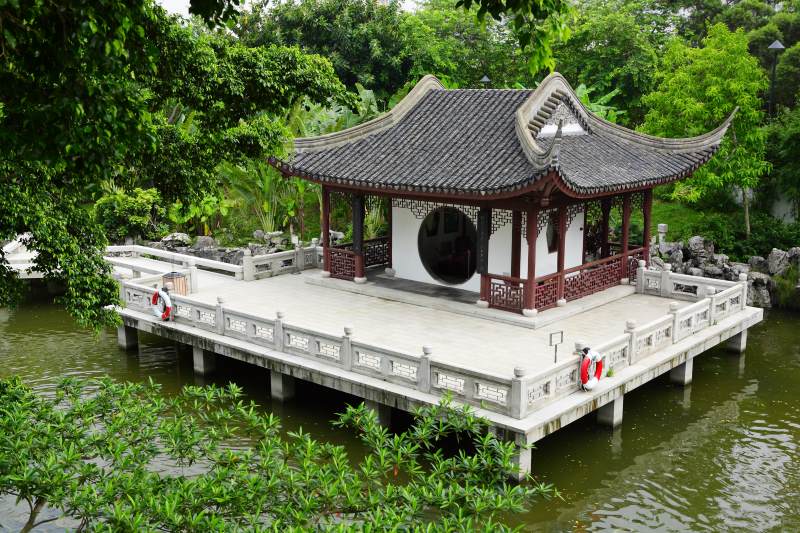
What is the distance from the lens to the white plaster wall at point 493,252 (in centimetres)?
1709

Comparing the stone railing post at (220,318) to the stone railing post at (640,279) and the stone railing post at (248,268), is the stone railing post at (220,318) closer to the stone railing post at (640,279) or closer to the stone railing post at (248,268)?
the stone railing post at (248,268)

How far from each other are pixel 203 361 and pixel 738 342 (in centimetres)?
1135

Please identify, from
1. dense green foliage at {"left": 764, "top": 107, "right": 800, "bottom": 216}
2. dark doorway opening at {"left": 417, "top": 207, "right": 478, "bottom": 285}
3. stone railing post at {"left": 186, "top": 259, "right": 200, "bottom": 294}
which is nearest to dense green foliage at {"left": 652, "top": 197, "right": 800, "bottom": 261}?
dense green foliage at {"left": 764, "top": 107, "right": 800, "bottom": 216}

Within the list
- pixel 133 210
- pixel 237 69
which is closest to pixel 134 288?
pixel 237 69

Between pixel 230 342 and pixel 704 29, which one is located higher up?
pixel 704 29

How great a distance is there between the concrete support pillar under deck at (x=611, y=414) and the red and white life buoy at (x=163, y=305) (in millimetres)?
8523

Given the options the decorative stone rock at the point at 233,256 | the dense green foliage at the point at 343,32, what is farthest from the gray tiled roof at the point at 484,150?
the dense green foliage at the point at 343,32

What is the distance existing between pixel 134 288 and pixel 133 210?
9878 millimetres

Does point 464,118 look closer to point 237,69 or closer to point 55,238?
point 237,69

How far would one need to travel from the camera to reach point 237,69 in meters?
11.7

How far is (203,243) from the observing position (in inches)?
1061

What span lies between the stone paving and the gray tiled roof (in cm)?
253

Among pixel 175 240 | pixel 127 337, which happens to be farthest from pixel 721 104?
pixel 175 240

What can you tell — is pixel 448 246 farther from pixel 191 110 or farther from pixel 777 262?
pixel 777 262
